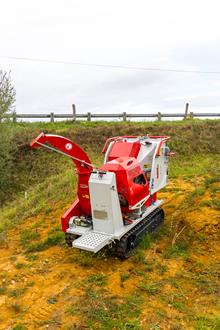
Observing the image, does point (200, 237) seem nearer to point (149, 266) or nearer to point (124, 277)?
point (149, 266)

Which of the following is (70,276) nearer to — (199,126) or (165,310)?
(165,310)

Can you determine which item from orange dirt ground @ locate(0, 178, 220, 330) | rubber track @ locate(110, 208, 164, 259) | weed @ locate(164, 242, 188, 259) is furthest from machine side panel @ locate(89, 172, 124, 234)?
weed @ locate(164, 242, 188, 259)

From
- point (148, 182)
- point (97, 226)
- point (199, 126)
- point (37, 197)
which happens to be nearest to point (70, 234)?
point (97, 226)

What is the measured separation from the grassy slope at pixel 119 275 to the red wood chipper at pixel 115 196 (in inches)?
16.2

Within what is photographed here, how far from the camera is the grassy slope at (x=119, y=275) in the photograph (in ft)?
15.4

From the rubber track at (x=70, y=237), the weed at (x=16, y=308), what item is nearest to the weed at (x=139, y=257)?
the rubber track at (x=70, y=237)

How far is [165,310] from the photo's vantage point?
190 inches

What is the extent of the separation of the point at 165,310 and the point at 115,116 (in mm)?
17491

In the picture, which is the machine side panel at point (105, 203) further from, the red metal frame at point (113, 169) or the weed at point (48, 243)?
the weed at point (48, 243)

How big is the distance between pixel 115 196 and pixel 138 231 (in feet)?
3.24

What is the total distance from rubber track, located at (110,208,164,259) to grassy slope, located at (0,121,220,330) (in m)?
0.16

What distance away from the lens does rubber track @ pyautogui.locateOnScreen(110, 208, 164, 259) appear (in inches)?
234

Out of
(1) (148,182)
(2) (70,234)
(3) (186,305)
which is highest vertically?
(1) (148,182)

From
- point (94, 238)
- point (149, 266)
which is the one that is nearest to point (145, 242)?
point (149, 266)
